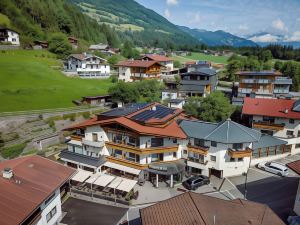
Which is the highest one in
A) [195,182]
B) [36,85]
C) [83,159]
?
[36,85]

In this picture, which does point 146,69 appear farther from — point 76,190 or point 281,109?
point 76,190

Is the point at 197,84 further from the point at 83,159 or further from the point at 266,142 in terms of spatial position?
the point at 83,159

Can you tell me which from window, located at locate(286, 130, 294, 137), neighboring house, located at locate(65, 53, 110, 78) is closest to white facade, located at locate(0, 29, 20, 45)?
neighboring house, located at locate(65, 53, 110, 78)

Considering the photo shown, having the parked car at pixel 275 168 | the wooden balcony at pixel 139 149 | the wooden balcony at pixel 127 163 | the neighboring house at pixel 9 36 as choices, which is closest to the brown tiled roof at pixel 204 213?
the wooden balcony at pixel 139 149

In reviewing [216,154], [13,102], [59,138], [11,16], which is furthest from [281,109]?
[11,16]

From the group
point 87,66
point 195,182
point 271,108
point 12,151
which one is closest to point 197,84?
point 271,108

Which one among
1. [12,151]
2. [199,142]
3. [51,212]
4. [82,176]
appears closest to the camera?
[51,212]

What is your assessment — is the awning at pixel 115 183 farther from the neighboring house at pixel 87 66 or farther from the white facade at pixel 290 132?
the neighboring house at pixel 87 66
